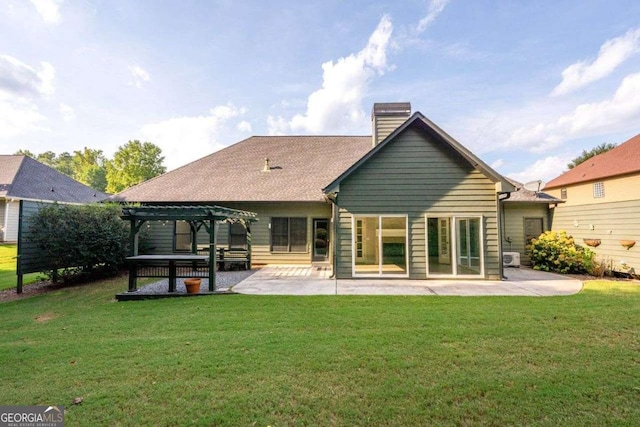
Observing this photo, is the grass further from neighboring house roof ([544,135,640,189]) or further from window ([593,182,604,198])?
window ([593,182,604,198])

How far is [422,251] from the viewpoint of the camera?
8414mm

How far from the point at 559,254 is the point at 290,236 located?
31.8 feet

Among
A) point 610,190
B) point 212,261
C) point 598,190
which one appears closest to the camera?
point 212,261

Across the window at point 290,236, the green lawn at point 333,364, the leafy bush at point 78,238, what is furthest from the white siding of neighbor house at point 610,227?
the leafy bush at point 78,238

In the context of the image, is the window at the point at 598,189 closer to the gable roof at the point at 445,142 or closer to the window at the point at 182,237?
the gable roof at the point at 445,142

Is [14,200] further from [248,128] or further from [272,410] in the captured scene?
[272,410]

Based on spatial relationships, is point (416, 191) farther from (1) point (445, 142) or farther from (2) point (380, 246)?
(2) point (380, 246)

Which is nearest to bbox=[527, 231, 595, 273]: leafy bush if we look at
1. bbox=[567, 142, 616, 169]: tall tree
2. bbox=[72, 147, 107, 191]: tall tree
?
bbox=[567, 142, 616, 169]: tall tree

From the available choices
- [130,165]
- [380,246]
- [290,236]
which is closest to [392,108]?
[380,246]

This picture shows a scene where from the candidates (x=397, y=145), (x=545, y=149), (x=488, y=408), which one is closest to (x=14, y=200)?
(x=397, y=145)

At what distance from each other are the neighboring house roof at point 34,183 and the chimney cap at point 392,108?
19.1 metres

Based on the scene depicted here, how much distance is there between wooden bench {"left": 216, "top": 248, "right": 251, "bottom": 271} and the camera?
10.5 metres

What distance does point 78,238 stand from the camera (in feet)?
28.3

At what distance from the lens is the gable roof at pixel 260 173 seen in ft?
38.4
